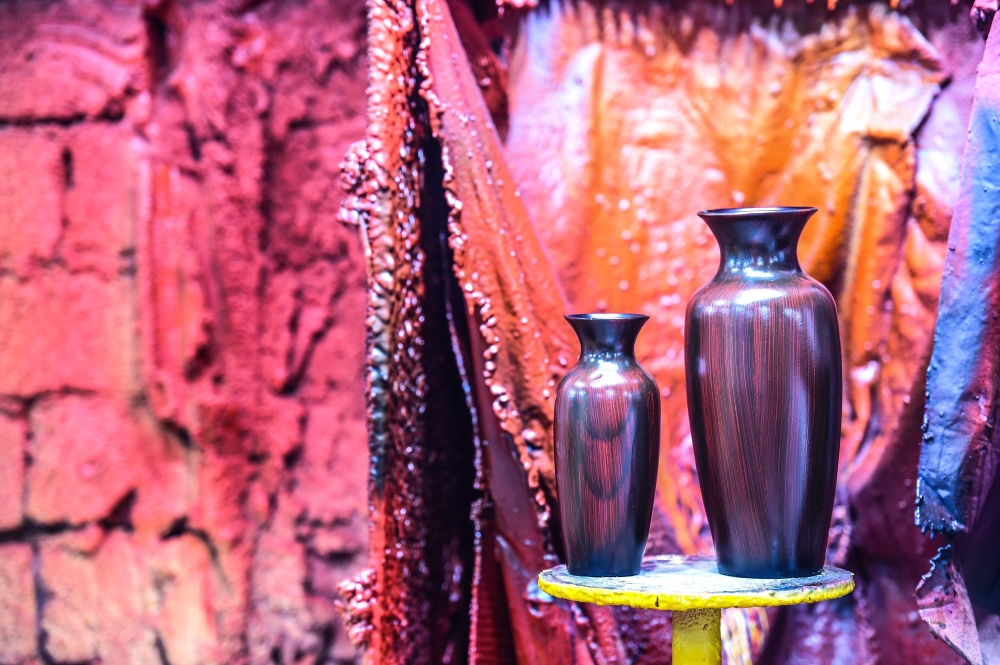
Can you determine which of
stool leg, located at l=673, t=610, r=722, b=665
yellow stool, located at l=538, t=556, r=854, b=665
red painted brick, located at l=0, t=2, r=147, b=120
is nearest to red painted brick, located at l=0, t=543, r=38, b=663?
red painted brick, located at l=0, t=2, r=147, b=120

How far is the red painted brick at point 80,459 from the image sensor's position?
4.75 ft

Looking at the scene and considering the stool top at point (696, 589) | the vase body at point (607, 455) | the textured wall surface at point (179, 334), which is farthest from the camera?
the textured wall surface at point (179, 334)

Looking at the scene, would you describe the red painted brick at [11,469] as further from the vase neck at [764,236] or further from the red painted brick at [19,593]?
the vase neck at [764,236]

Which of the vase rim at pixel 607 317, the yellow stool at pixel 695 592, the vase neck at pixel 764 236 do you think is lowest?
the yellow stool at pixel 695 592

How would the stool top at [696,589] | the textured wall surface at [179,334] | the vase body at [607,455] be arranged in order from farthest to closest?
the textured wall surface at [179,334]
the vase body at [607,455]
the stool top at [696,589]

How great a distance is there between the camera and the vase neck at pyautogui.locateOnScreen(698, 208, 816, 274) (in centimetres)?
77

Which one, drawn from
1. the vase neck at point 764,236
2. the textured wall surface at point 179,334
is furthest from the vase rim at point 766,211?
the textured wall surface at point 179,334

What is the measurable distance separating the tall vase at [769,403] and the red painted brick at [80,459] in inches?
40.7

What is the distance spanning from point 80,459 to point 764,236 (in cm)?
117

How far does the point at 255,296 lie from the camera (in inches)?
57.9

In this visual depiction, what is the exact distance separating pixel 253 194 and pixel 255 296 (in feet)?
0.54

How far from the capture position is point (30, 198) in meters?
1.49

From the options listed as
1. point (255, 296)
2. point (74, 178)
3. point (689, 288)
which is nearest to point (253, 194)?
point (255, 296)

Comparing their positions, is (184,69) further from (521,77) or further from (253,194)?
(521,77)
